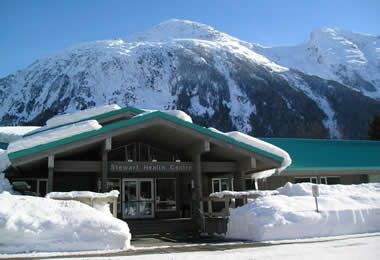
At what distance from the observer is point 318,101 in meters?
114

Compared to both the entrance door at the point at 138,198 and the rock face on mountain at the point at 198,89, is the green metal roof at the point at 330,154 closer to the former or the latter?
the entrance door at the point at 138,198

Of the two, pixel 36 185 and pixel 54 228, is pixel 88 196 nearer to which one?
pixel 54 228

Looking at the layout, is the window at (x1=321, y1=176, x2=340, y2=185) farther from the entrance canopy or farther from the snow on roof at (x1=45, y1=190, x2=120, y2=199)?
the snow on roof at (x1=45, y1=190, x2=120, y2=199)

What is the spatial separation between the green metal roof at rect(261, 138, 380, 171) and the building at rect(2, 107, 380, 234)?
13 centimetres

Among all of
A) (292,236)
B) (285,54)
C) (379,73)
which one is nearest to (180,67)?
(285,54)

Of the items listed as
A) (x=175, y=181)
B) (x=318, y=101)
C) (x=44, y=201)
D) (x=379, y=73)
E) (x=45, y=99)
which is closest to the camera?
(x=44, y=201)

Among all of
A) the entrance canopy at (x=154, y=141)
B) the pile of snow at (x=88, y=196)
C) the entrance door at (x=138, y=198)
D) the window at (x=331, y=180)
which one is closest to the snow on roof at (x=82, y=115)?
the entrance canopy at (x=154, y=141)

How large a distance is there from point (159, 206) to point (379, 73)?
163 metres

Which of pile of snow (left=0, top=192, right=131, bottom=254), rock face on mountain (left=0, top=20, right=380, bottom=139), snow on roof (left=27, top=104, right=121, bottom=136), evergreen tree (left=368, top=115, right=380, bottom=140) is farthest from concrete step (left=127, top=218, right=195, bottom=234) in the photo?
rock face on mountain (left=0, top=20, right=380, bottom=139)

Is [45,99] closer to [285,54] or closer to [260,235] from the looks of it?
[285,54]

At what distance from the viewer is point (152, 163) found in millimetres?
17562

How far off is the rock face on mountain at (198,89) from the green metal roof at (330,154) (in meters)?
58.7

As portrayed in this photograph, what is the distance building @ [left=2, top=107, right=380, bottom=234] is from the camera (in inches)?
619

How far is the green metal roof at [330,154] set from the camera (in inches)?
967
